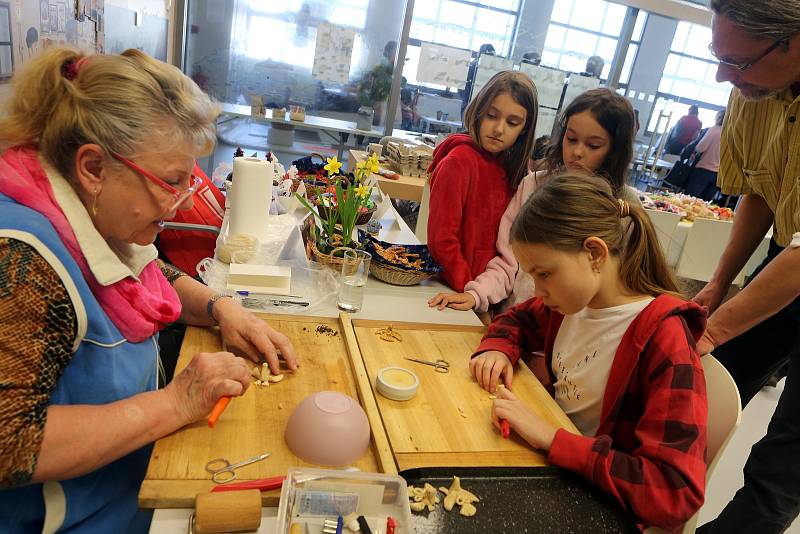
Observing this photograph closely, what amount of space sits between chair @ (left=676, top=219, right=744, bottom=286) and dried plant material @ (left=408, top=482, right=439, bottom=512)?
4.23 metres

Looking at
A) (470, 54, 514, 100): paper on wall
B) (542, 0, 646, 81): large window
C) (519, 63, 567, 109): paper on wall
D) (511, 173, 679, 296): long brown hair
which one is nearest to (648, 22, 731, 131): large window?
(542, 0, 646, 81): large window

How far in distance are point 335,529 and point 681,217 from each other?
462cm

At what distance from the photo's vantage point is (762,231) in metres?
1.85

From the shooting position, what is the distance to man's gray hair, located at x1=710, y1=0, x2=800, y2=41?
1.29 m

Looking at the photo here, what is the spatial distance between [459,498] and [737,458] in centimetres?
229

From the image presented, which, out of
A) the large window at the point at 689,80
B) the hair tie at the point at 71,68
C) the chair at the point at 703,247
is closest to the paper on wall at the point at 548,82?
the large window at the point at 689,80

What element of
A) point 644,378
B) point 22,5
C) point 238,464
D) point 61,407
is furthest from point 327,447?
point 22,5

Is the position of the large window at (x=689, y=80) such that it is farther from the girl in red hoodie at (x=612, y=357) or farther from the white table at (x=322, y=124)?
the girl in red hoodie at (x=612, y=357)

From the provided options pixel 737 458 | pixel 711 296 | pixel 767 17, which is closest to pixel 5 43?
pixel 767 17

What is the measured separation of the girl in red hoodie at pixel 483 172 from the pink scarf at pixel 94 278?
1126mm

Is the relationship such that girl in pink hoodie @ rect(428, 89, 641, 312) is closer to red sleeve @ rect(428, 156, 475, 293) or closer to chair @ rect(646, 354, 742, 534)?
red sleeve @ rect(428, 156, 475, 293)

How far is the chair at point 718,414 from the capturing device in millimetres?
1113

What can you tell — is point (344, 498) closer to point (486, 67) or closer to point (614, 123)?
point (614, 123)

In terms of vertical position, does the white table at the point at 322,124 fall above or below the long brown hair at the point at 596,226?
below
